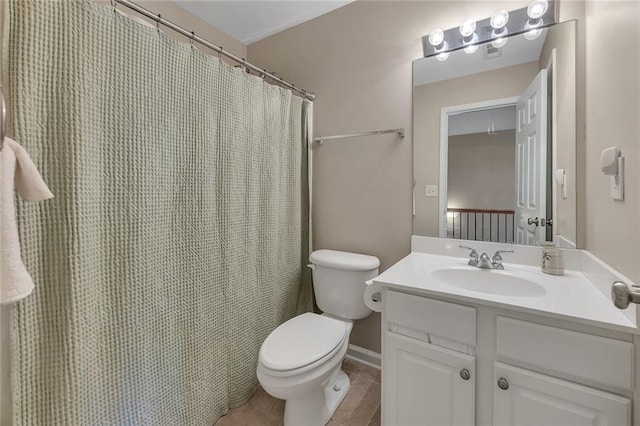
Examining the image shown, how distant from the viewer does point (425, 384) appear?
3.45 ft

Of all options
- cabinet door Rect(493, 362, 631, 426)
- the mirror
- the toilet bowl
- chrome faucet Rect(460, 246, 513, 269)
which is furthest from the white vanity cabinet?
the mirror

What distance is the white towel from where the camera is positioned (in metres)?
0.65

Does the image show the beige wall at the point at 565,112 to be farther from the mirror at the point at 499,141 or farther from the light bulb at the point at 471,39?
the light bulb at the point at 471,39

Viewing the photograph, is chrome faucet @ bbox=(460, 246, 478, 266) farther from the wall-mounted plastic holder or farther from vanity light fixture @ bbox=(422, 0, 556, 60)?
vanity light fixture @ bbox=(422, 0, 556, 60)

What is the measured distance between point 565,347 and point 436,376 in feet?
1.38

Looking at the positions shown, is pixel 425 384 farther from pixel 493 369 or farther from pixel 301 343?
pixel 301 343

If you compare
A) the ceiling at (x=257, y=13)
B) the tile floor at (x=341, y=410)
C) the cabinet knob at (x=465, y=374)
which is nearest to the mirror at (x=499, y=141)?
the cabinet knob at (x=465, y=374)

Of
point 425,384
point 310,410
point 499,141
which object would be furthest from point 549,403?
A: point 499,141

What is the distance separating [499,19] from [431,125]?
22.2 inches

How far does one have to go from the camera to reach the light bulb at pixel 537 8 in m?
1.29

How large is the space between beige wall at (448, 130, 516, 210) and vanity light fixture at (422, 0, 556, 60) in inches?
18.4

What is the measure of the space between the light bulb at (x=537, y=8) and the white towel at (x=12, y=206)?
2020 millimetres

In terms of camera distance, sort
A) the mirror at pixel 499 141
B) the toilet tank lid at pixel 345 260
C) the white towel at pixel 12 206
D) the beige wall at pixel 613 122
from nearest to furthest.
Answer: the white towel at pixel 12 206 → the beige wall at pixel 613 122 → the mirror at pixel 499 141 → the toilet tank lid at pixel 345 260

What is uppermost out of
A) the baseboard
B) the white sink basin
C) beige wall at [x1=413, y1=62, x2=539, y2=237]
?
beige wall at [x1=413, y1=62, x2=539, y2=237]
